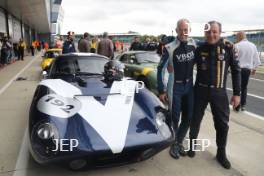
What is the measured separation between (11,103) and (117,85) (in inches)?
143

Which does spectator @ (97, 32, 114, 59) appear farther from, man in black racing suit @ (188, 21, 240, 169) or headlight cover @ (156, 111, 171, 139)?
headlight cover @ (156, 111, 171, 139)

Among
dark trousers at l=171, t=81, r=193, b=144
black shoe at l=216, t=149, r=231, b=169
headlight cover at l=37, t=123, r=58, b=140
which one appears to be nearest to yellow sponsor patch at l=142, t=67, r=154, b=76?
dark trousers at l=171, t=81, r=193, b=144

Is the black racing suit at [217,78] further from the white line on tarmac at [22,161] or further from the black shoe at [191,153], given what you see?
the white line on tarmac at [22,161]

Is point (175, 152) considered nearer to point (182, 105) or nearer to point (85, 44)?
point (182, 105)

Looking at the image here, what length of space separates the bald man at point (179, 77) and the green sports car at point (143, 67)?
2.94 m

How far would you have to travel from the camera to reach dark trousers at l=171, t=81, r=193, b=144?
11.4ft

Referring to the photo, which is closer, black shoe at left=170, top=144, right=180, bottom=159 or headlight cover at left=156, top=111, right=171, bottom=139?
headlight cover at left=156, top=111, right=171, bottom=139

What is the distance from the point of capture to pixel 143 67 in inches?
283

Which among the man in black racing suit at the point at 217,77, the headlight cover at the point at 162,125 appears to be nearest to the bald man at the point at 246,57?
the man in black racing suit at the point at 217,77

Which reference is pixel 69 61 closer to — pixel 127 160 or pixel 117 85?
pixel 117 85

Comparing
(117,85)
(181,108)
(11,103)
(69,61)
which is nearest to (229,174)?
(181,108)

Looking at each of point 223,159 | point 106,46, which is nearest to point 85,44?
point 106,46

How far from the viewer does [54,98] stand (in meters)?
3.40

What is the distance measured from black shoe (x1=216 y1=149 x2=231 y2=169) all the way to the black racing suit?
0.08 meters
